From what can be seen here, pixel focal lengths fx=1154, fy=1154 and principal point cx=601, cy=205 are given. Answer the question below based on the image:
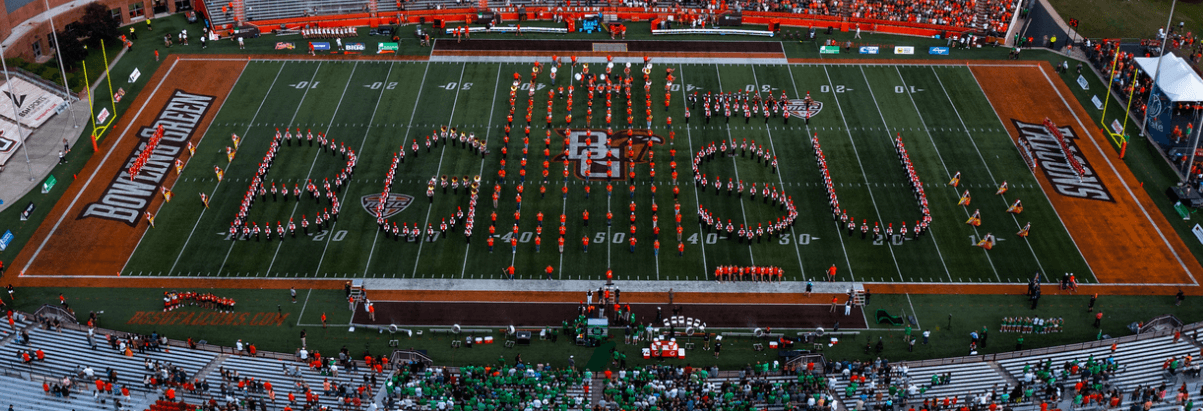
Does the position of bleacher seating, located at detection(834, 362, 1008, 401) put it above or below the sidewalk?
below

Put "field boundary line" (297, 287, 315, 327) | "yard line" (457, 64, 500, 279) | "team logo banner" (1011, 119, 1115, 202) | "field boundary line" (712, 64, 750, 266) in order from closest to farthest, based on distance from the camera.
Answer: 1. "field boundary line" (297, 287, 315, 327)
2. "yard line" (457, 64, 500, 279)
3. "field boundary line" (712, 64, 750, 266)
4. "team logo banner" (1011, 119, 1115, 202)

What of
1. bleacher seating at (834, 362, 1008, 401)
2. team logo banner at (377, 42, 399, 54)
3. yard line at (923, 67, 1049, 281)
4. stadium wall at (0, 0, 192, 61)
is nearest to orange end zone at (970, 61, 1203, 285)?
yard line at (923, 67, 1049, 281)

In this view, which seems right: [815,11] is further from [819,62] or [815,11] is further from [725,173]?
[725,173]

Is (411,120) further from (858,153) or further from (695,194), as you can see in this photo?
(858,153)

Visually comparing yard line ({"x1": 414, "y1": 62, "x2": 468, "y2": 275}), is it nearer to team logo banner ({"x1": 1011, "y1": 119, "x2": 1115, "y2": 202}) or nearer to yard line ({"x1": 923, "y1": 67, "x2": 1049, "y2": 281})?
yard line ({"x1": 923, "y1": 67, "x2": 1049, "y2": 281})

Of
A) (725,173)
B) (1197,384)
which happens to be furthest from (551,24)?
(1197,384)

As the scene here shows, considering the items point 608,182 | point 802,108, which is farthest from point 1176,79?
point 608,182

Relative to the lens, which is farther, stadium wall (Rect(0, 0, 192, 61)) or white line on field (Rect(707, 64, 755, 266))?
stadium wall (Rect(0, 0, 192, 61))

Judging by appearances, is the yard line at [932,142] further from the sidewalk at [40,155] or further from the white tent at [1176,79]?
the sidewalk at [40,155]
